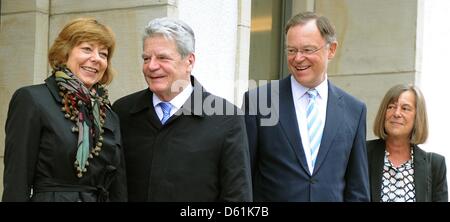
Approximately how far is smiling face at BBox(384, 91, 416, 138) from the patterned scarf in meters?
2.25

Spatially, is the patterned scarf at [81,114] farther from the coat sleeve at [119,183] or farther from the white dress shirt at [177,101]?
the white dress shirt at [177,101]

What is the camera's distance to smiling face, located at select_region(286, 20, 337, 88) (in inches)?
184

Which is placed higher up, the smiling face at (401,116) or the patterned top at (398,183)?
the smiling face at (401,116)

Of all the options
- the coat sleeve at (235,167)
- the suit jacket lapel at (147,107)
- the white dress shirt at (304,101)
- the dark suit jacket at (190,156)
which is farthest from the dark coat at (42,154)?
the white dress shirt at (304,101)

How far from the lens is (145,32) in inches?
174

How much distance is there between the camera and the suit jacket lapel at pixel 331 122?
4719mm

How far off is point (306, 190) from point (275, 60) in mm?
4813

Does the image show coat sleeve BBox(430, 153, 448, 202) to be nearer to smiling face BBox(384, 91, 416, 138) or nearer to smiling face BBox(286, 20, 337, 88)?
smiling face BBox(384, 91, 416, 138)

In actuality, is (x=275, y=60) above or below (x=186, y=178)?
above

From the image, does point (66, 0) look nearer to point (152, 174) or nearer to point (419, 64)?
point (152, 174)

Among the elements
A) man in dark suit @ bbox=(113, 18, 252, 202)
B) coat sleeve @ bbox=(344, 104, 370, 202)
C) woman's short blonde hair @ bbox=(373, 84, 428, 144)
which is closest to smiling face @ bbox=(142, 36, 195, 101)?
man in dark suit @ bbox=(113, 18, 252, 202)

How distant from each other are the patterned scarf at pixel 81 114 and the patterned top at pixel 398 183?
7.00 ft
